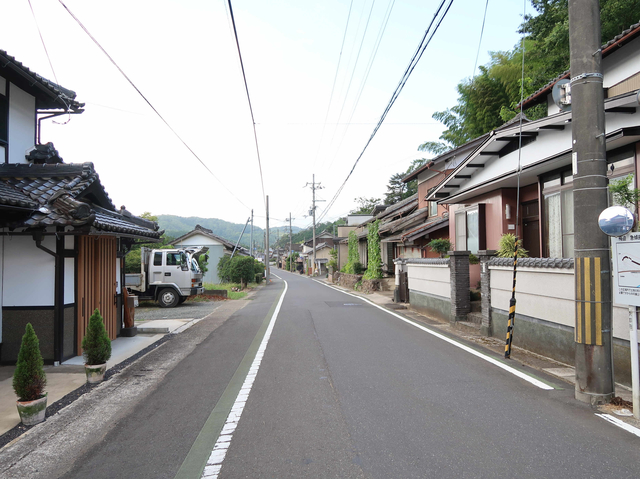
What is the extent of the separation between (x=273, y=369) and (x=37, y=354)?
132 inches

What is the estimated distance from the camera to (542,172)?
11.1 m

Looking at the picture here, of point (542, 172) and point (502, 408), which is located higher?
point (542, 172)

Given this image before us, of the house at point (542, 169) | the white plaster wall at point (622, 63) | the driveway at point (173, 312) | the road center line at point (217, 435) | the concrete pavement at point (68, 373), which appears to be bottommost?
the driveway at point (173, 312)

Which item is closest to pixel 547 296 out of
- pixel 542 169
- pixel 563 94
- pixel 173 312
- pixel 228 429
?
pixel 563 94

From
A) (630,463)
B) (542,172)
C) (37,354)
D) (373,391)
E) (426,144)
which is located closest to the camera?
(630,463)

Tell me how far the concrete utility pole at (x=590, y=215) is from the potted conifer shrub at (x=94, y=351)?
695cm

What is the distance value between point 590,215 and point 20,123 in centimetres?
1077

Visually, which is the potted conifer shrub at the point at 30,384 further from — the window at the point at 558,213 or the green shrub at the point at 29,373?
the window at the point at 558,213

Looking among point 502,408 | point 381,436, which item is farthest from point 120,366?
point 502,408

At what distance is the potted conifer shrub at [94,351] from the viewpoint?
673cm

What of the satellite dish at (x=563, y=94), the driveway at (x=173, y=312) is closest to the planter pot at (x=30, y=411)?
the satellite dish at (x=563, y=94)

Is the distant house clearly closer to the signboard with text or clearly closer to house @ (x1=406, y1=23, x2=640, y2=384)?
house @ (x1=406, y1=23, x2=640, y2=384)

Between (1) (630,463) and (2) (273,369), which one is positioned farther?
(2) (273,369)

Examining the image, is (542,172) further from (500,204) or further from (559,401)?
(559,401)
